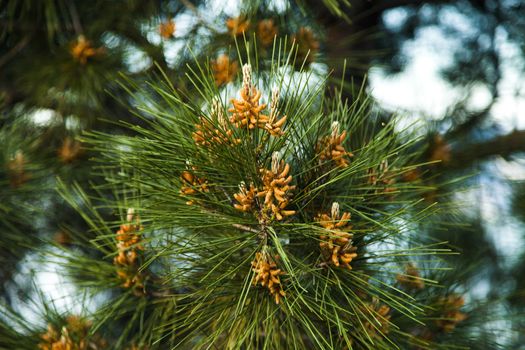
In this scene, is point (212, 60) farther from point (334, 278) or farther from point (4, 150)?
point (334, 278)

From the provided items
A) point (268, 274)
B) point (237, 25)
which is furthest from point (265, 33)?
point (268, 274)

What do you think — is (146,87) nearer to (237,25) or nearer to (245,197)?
(237,25)

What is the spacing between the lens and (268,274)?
1.91 feet

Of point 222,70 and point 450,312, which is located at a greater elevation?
point 222,70

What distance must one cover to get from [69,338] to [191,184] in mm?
288

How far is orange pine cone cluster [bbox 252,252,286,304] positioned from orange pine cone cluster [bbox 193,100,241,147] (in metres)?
0.12

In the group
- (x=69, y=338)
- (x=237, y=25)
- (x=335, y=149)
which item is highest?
(x=237, y=25)

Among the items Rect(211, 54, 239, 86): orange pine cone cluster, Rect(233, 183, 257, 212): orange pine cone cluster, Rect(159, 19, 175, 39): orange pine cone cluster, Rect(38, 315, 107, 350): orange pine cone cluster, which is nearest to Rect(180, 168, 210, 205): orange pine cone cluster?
Rect(233, 183, 257, 212): orange pine cone cluster

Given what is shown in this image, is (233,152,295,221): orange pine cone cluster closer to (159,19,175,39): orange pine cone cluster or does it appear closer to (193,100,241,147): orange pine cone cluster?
(193,100,241,147): orange pine cone cluster

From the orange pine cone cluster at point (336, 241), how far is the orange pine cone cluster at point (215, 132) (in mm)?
120

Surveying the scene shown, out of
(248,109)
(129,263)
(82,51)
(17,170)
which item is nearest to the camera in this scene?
(248,109)

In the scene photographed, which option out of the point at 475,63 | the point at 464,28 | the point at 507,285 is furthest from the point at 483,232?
the point at 464,28

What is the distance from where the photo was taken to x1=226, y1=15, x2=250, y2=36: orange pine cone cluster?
1.02 m

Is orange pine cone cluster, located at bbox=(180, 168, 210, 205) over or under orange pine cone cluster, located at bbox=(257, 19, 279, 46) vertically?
under
